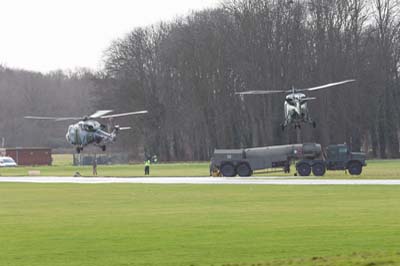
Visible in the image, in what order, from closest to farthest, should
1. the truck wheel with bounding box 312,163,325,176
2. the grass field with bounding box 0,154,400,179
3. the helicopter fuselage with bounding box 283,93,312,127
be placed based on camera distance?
the grass field with bounding box 0,154,400,179 → the truck wheel with bounding box 312,163,325,176 → the helicopter fuselage with bounding box 283,93,312,127

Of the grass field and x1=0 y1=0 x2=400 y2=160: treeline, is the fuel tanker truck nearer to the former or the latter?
the grass field

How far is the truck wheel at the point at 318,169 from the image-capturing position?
246 ft

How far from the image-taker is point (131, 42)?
140 metres

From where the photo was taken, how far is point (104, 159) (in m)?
130

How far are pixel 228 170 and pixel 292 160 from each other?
16.0 ft

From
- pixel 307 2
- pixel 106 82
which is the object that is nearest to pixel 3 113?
pixel 106 82

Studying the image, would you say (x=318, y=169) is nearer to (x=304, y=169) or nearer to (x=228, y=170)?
(x=304, y=169)

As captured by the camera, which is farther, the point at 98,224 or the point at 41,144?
the point at 41,144

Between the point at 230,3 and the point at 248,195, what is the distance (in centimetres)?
7572

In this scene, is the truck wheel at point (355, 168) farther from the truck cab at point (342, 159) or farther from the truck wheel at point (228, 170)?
the truck wheel at point (228, 170)

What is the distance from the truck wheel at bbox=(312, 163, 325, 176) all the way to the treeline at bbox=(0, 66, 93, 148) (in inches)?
4116

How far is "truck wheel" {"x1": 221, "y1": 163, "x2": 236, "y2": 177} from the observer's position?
7850 cm

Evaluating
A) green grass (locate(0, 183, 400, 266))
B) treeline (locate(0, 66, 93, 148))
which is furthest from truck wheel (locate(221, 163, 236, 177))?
treeline (locate(0, 66, 93, 148))

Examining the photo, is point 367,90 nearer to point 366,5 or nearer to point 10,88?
point 366,5
